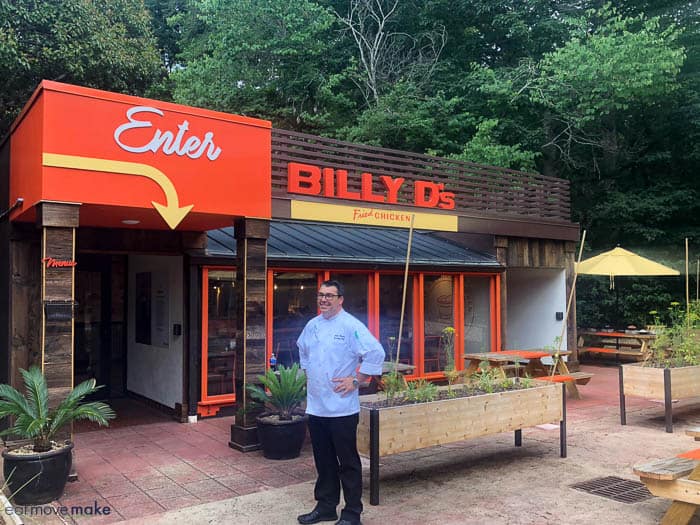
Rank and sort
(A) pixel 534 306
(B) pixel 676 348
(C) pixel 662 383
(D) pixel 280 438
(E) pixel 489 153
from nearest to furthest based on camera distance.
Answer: (D) pixel 280 438, (C) pixel 662 383, (B) pixel 676 348, (A) pixel 534 306, (E) pixel 489 153

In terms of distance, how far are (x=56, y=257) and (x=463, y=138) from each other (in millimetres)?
15161

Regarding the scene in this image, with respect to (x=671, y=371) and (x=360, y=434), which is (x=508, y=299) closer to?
(x=671, y=371)

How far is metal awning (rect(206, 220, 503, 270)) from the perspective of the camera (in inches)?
340

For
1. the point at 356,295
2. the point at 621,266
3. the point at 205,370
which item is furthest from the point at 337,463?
the point at 621,266

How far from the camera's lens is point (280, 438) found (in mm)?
6000

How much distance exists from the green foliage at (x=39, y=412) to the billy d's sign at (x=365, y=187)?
4.01 metres

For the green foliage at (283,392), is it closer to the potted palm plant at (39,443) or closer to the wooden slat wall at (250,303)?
the wooden slat wall at (250,303)

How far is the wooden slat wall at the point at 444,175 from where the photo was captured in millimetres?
8367

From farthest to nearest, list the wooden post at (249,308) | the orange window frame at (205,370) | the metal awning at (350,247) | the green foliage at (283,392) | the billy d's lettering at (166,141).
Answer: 1. the metal awning at (350,247)
2. the orange window frame at (205,370)
3. the wooden post at (249,308)
4. the green foliage at (283,392)
5. the billy d's lettering at (166,141)

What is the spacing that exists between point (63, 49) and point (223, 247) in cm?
939

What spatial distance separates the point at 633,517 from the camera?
447cm

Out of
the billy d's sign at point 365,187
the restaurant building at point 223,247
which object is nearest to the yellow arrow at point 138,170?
the restaurant building at point 223,247

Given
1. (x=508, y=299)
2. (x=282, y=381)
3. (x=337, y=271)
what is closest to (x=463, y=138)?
(x=508, y=299)

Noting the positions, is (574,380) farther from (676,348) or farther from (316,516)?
(316,516)
